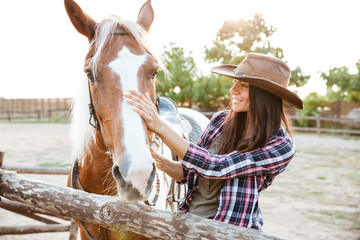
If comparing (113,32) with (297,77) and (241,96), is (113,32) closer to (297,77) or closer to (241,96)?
(241,96)

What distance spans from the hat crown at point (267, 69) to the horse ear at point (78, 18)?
978 millimetres

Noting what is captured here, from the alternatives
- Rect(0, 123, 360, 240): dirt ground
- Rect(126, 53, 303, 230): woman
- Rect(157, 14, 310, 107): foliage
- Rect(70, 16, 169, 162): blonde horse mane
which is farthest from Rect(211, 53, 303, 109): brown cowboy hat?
Rect(157, 14, 310, 107): foliage

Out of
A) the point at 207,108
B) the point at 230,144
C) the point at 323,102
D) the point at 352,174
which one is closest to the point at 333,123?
the point at 323,102

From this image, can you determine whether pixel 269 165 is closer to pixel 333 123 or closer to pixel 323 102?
pixel 333 123

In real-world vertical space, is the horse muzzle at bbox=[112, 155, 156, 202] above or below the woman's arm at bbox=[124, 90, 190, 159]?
below

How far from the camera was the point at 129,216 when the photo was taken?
1.58 metres

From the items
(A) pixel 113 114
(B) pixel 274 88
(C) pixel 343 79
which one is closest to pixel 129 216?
(A) pixel 113 114

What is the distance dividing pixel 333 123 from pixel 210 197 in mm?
20778

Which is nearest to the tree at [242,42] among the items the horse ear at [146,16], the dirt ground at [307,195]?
the dirt ground at [307,195]

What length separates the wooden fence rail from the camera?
1.40m

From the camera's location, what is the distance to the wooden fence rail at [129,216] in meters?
1.40

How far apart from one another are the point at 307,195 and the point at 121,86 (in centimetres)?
614

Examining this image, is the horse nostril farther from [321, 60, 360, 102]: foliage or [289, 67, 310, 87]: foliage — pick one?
[321, 60, 360, 102]: foliage

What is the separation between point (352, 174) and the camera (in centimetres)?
809
